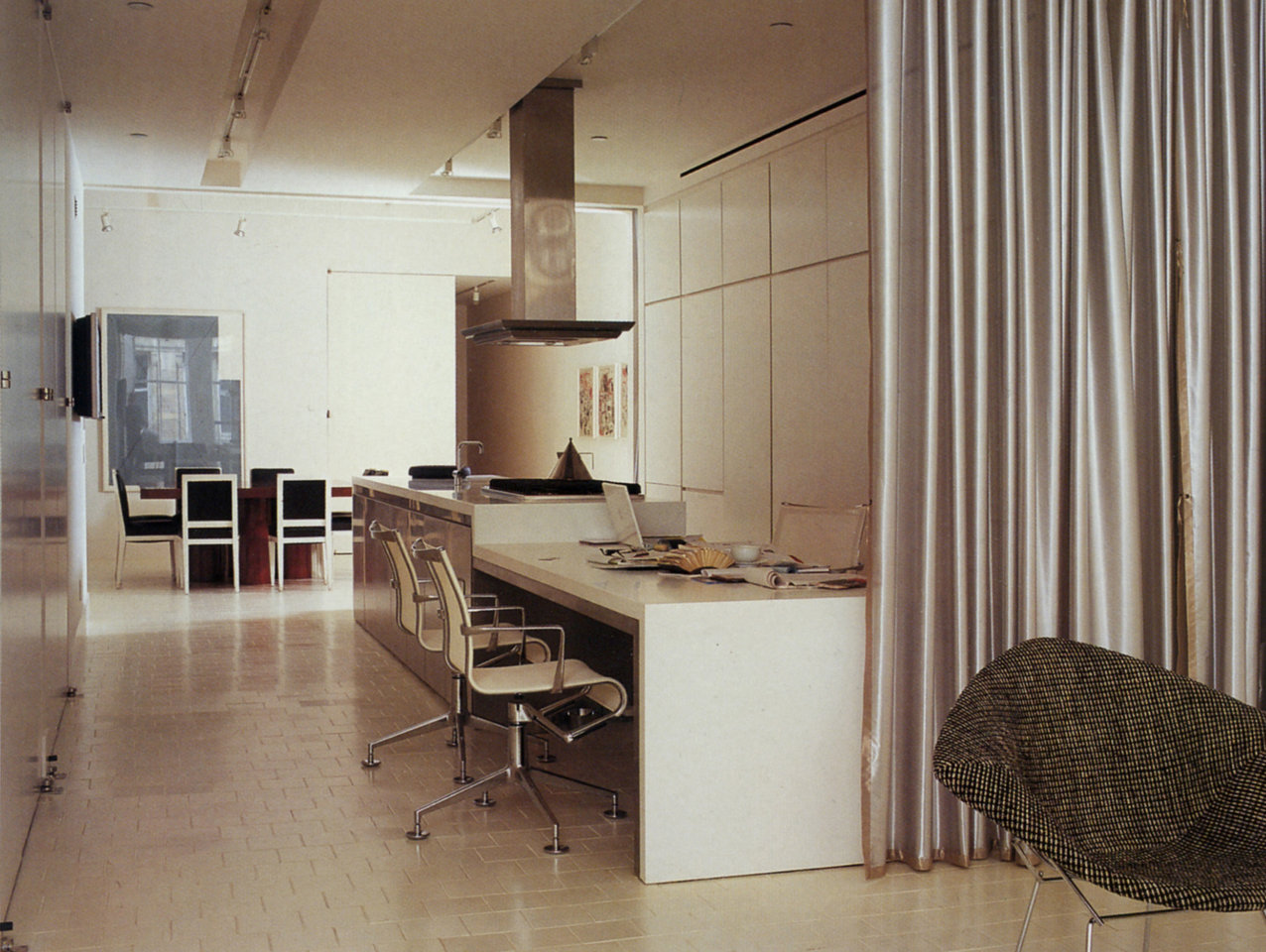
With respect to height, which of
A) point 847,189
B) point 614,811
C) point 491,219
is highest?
point 491,219

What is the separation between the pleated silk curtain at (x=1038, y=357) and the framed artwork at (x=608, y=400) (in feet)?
27.4

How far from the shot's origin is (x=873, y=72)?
11.7ft

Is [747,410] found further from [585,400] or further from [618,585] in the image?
[618,585]

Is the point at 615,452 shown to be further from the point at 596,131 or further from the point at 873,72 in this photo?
the point at 873,72

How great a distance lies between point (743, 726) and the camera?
356 centimetres

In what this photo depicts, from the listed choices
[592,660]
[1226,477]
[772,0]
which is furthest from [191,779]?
[772,0]

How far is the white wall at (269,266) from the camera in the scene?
11.6 metres

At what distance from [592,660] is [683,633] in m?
2.04

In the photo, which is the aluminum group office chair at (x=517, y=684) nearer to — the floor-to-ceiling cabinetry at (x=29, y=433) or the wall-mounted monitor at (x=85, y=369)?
the floor-to-ceiling cabinetry at (x=29, y=433)

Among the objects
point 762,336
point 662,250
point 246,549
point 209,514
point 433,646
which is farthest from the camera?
point 662,250

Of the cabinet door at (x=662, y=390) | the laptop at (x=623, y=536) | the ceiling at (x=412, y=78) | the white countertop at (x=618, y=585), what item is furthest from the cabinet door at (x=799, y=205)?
the white countertop at (x=618, y=585)

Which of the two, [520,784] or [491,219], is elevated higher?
[491,219]

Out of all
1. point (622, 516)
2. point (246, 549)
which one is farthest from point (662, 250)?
point (622, 516)

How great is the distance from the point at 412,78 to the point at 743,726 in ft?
13.7
